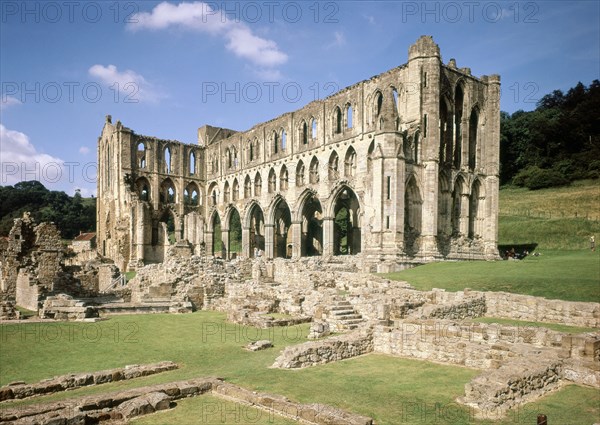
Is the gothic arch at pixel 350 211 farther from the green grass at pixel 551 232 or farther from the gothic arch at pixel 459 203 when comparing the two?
the green grass at pixel 551 232

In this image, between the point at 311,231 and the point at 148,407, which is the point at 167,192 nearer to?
the point at 311,231

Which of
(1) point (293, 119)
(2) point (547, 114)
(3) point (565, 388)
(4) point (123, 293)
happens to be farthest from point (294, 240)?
(2) point (547, 114)

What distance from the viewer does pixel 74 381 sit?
9836 millimetres

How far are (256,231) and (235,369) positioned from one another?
146 ft

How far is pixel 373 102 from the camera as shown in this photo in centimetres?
3762

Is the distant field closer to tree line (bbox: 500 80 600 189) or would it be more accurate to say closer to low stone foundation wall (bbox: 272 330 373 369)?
tree line (bbox: 500 80 600 189)

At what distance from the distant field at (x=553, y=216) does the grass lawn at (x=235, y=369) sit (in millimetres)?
31479

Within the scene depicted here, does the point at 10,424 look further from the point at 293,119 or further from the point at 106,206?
the point at 106,206

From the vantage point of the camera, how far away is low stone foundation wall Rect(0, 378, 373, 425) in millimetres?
7422

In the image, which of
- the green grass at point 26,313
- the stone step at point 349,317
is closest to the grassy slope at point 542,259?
the stone step at point 349,317

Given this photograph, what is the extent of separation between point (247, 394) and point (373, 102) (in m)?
31.8

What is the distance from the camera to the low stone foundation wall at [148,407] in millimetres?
7422

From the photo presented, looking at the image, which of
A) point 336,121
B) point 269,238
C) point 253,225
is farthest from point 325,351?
point 253,225

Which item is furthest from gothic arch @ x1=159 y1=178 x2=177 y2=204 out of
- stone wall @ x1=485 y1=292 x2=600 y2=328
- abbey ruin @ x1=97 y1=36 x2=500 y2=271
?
stone wall @ x1=485 y1=292 x2=600 y2=328
